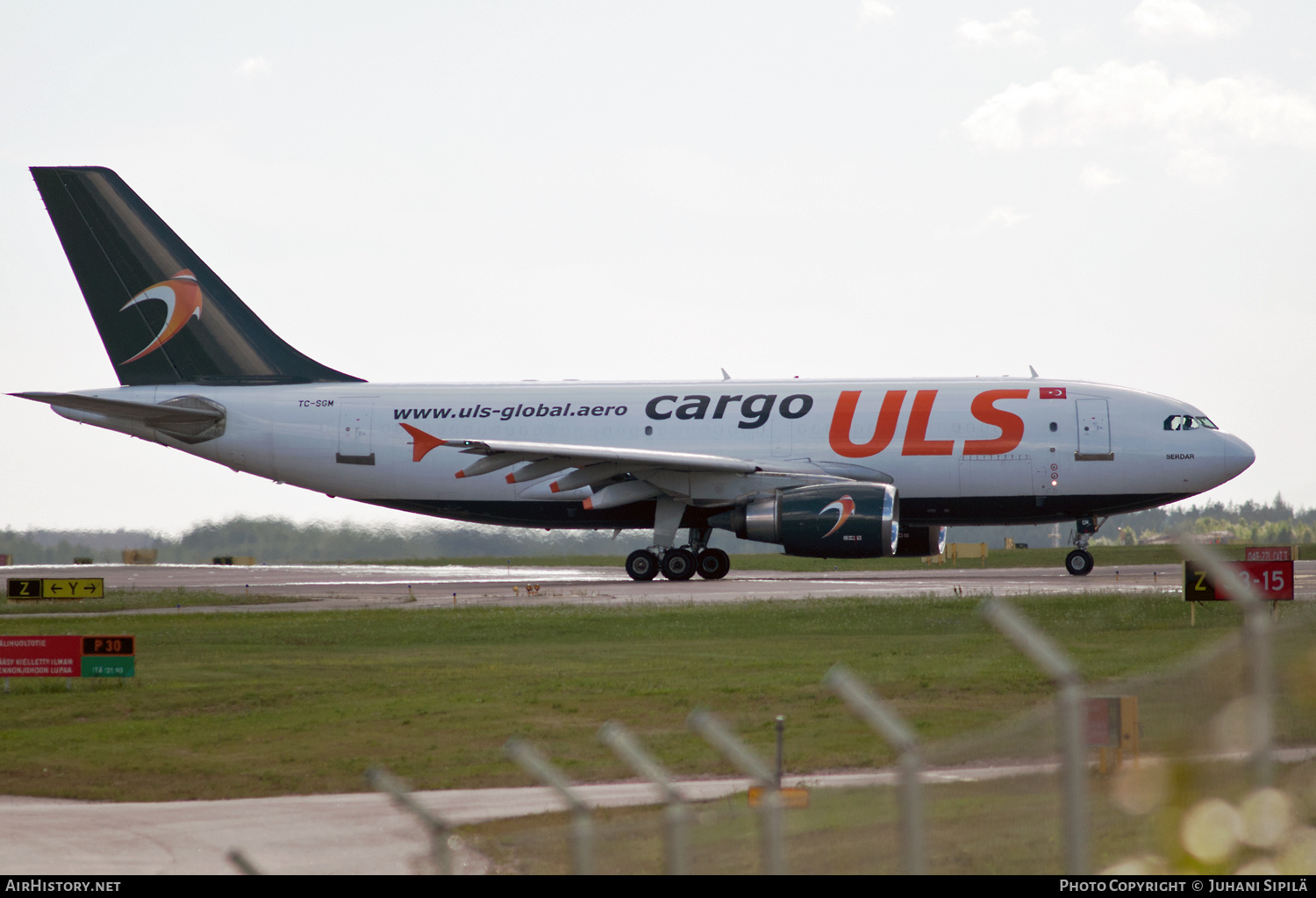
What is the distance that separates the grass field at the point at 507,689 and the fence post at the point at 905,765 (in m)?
6.36

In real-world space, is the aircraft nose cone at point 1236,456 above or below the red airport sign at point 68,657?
above

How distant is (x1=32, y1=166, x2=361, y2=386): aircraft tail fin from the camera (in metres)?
34.6

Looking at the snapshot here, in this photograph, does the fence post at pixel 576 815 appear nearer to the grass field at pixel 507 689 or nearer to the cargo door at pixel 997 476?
the grass field at pixel 507 689

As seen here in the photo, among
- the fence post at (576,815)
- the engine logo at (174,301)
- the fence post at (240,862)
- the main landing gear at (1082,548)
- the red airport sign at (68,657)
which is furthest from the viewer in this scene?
the engine logo at (174,301)

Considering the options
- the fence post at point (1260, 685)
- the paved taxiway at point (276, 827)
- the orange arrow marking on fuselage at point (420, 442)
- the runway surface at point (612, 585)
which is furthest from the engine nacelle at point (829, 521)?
the fence post at point (1260, 685)

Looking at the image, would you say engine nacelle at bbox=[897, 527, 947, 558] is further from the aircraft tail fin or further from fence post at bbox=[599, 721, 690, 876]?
fence post at bbox=[599, 721, 690, 876]

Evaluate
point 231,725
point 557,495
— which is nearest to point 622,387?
point 557,495

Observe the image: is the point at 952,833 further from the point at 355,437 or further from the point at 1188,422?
the point at 355,437

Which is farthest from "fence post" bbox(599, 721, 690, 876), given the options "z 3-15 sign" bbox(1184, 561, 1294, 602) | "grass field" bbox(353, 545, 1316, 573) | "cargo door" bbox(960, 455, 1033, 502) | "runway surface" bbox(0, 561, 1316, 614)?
"grass field" bbox(353, 545, 1316, 573)

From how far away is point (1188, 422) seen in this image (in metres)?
29.3

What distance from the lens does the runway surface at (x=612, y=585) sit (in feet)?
84.8

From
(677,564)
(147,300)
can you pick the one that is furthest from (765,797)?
(147,300)

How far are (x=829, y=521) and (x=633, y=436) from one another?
21.4ft
